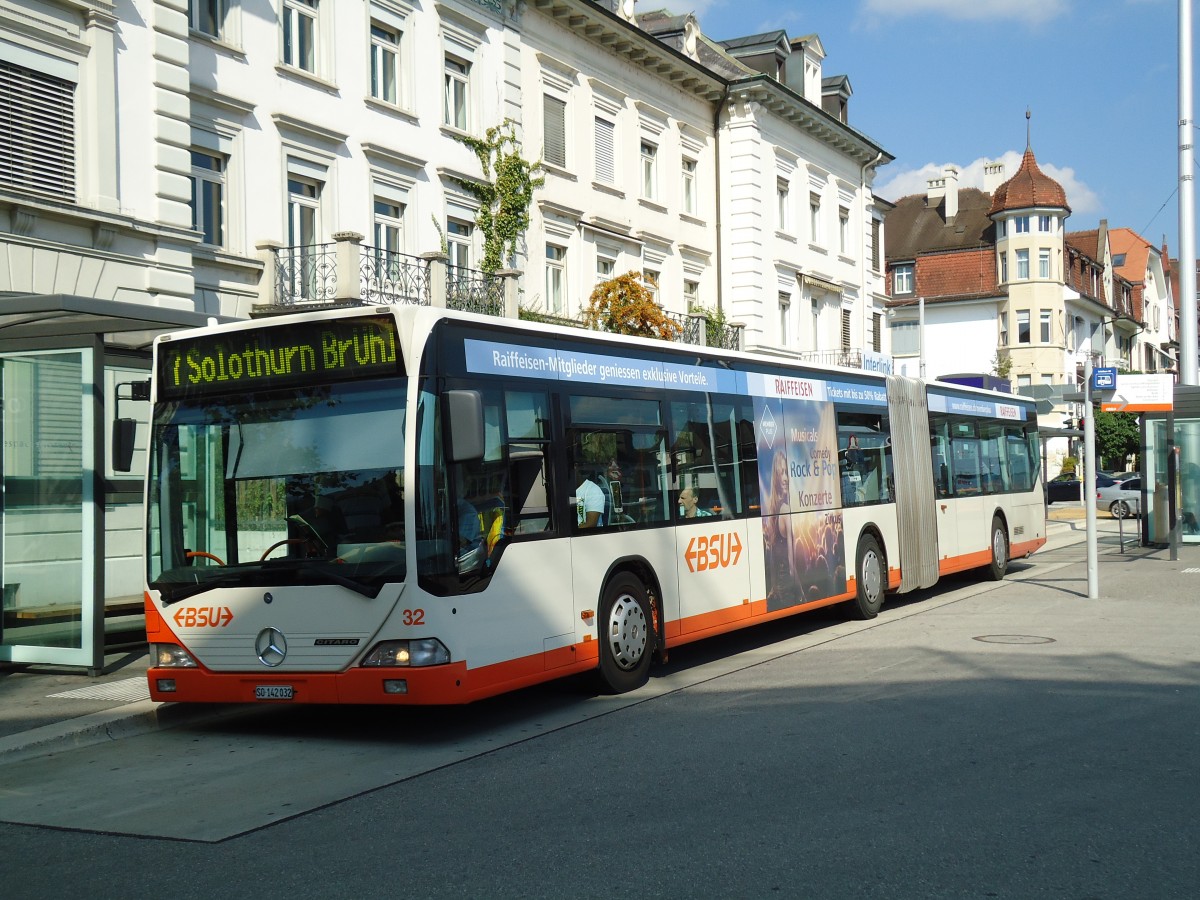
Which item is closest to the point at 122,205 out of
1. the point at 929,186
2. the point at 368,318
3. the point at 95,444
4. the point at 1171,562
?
the point at 95,444

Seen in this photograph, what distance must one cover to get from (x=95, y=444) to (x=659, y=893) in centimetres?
797

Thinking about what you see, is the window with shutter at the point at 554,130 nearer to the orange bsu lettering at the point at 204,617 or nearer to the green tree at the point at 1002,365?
the orange bsu lettering at the point at 204,617

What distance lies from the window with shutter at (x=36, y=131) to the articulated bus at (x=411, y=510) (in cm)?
856

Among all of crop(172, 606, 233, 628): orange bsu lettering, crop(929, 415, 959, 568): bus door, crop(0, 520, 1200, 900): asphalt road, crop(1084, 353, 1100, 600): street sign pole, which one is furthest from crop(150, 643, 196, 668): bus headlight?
crop(1084, 353, 1100, 600): street sign pole

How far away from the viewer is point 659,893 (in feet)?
17.4

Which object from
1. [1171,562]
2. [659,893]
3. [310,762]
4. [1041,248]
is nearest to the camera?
[659,893]

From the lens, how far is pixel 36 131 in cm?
1692

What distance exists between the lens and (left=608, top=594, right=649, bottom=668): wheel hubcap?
35.1 ft

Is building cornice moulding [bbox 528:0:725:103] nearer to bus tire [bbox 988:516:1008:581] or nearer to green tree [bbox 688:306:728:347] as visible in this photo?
green tree [bbox 688:306:728:347]

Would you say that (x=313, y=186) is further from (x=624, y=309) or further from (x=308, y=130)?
(x=624, y=309)

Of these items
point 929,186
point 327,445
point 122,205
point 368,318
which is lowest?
point 327,445

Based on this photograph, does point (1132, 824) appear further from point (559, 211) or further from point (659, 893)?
point (559, 211)

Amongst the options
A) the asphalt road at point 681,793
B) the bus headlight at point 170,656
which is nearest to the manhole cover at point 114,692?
the asphalt road at point 681,793

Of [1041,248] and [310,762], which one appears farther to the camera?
[1041,248]
